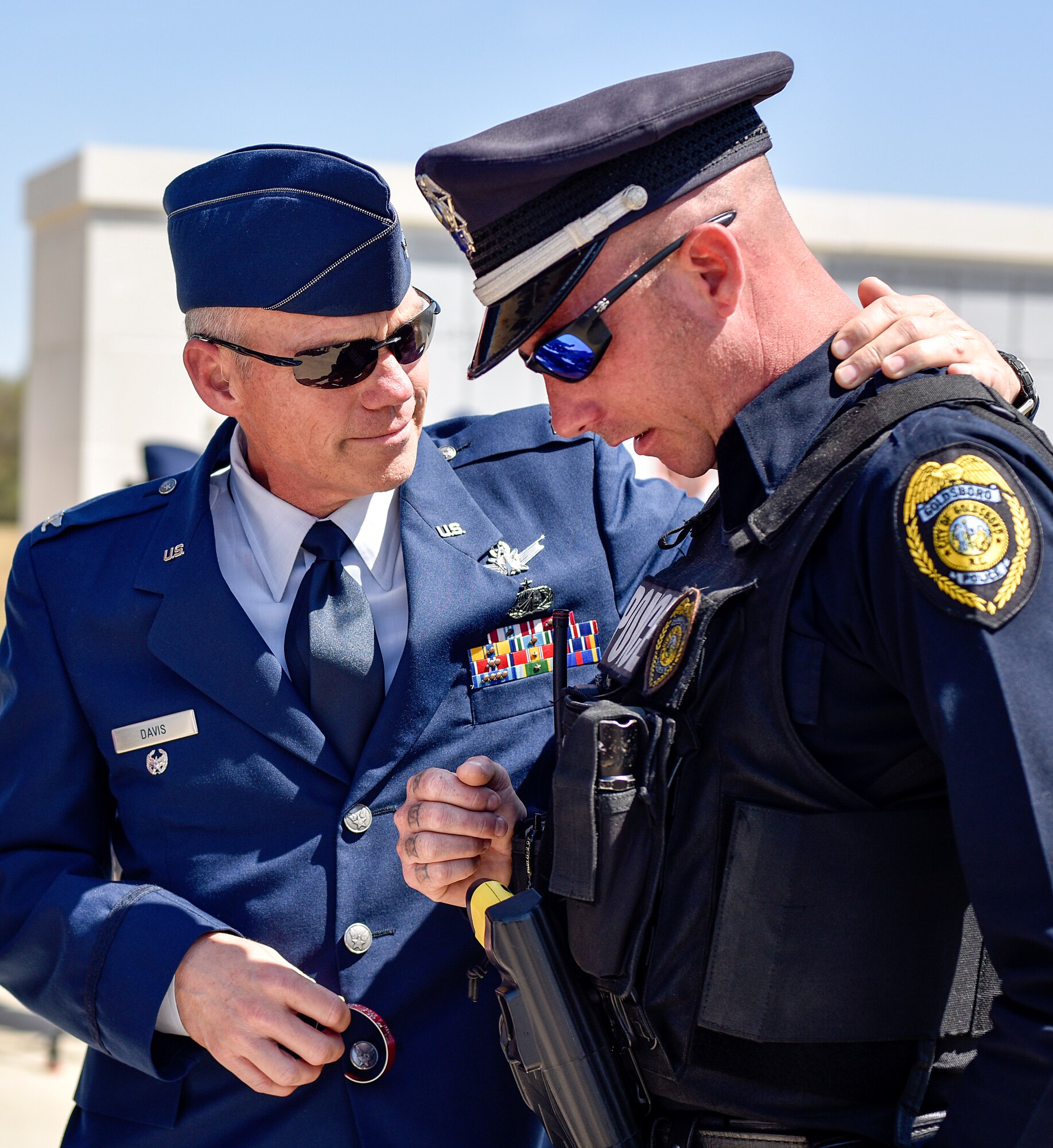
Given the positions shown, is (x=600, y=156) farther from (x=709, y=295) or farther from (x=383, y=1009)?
(x=383, y=1009)

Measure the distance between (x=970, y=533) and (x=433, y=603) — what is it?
1.09 metres

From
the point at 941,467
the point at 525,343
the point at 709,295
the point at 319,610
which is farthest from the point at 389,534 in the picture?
the point at 941,467

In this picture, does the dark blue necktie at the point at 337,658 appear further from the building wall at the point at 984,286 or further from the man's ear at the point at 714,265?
the building wall at the point at 984,286

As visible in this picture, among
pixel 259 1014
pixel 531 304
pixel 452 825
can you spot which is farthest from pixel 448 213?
pixel 259 1014

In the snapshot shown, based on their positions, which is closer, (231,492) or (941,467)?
(941,467)

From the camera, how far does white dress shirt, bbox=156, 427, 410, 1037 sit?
221 cm

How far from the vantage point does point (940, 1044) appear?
56.9 inches

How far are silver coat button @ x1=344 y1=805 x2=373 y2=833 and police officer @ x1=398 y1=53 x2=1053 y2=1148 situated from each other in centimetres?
48

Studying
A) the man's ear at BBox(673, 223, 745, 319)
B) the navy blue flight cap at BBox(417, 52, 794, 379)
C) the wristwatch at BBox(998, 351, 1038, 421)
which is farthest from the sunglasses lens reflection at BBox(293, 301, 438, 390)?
the wristwatch at BBox(998, 351, 1038, 421)

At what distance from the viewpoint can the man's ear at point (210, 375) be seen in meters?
2.38

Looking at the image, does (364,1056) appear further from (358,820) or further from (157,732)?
(157,732)

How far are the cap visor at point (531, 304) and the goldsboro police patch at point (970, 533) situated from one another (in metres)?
0.52

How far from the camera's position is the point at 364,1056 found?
1.97m

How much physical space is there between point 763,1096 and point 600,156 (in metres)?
1.17
